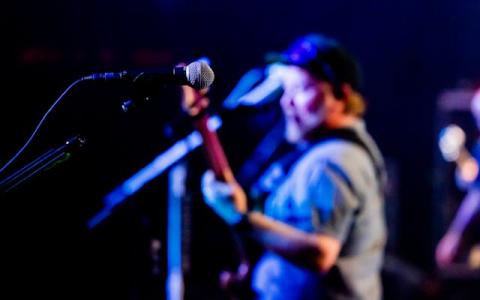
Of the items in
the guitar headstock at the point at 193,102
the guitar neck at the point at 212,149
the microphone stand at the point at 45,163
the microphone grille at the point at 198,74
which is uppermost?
the microphone grille at the point at 198,74

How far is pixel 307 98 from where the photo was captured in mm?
2365

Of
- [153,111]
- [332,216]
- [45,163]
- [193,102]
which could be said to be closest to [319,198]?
[332,216]

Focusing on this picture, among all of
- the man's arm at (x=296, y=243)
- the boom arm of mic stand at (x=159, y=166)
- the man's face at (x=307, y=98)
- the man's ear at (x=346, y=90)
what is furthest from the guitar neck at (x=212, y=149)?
the man's ear at (x=346, y=90)

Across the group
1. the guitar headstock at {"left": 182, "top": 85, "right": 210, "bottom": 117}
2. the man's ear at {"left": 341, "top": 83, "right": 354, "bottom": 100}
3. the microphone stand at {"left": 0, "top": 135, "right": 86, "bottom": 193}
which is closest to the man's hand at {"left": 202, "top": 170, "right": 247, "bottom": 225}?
the guitar headstock at {"left": 182, "top": 85, "right": 210, "bottom": 117}

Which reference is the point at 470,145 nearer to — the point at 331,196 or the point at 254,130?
the point at 254,130

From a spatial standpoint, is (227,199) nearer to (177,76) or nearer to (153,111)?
(177,76)

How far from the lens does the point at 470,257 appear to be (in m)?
4.83

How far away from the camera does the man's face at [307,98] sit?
236 cm

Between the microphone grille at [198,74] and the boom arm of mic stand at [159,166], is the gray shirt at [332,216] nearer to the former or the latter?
the boom arm of mic stand at [159,166]

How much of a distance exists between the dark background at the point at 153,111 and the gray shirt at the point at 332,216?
0.40 metres

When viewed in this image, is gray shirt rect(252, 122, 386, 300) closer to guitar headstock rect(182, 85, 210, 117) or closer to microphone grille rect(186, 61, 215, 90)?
guitar headstock rect(182, 85, 210, 117)

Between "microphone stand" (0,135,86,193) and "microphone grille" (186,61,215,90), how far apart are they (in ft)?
1.10

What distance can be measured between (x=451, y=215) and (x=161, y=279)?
12.5 ft

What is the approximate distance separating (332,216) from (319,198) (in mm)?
79
